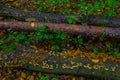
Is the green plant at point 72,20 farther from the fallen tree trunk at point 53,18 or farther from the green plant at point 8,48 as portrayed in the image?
the green plant at point 8,48

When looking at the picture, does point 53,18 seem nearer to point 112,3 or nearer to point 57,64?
point 57,64

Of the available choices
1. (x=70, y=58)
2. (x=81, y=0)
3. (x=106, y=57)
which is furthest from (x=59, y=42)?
(x=81, y=0)

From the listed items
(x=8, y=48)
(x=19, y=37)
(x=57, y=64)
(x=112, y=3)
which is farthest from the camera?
(x=112, y=3)

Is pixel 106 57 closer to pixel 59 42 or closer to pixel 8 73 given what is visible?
pixel 59 42

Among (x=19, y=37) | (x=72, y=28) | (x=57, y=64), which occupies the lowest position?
(x=57, y=64)

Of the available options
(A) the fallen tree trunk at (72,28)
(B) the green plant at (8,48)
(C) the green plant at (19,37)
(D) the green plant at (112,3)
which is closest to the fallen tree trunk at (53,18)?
(A) the fallen tree trunk at (72,28)

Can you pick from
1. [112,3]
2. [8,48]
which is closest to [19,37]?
[8,48]

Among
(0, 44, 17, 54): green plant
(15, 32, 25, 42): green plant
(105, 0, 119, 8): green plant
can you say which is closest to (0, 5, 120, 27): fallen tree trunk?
(15, 32, 25, 42): green plant

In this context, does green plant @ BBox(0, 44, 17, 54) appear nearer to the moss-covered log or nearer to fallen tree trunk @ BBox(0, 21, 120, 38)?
the moss-covered log
